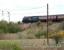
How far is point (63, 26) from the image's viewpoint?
98.0 ft

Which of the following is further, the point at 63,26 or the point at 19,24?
the point at 19,24

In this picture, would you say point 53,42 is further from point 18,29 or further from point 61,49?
point 18,29

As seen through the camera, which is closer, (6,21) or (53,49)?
(53,49)

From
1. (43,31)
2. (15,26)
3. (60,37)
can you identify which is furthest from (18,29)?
(60,37)

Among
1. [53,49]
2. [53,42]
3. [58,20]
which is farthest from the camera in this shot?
[58,20]

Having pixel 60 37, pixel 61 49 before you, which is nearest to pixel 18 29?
pixel 60 37

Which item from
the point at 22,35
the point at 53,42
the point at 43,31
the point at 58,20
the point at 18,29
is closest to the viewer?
the point at 53,42

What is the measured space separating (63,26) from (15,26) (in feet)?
20.4

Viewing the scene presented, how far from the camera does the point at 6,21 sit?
3384 centimetres

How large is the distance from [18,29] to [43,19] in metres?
5.63

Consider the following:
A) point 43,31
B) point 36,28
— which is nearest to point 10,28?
point 36,28

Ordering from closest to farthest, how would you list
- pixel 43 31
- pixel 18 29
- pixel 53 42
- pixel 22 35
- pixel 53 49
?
pixel 53 49, pixel 53 42, pixel 22 35, pixel 43 31, pixel 18 29

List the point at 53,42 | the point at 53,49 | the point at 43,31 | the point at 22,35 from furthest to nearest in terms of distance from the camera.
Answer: the point at 43,31
the point at 22,35
the point at 53,42
the point at 53,49

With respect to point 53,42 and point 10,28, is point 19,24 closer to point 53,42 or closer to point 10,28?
point 10,28
